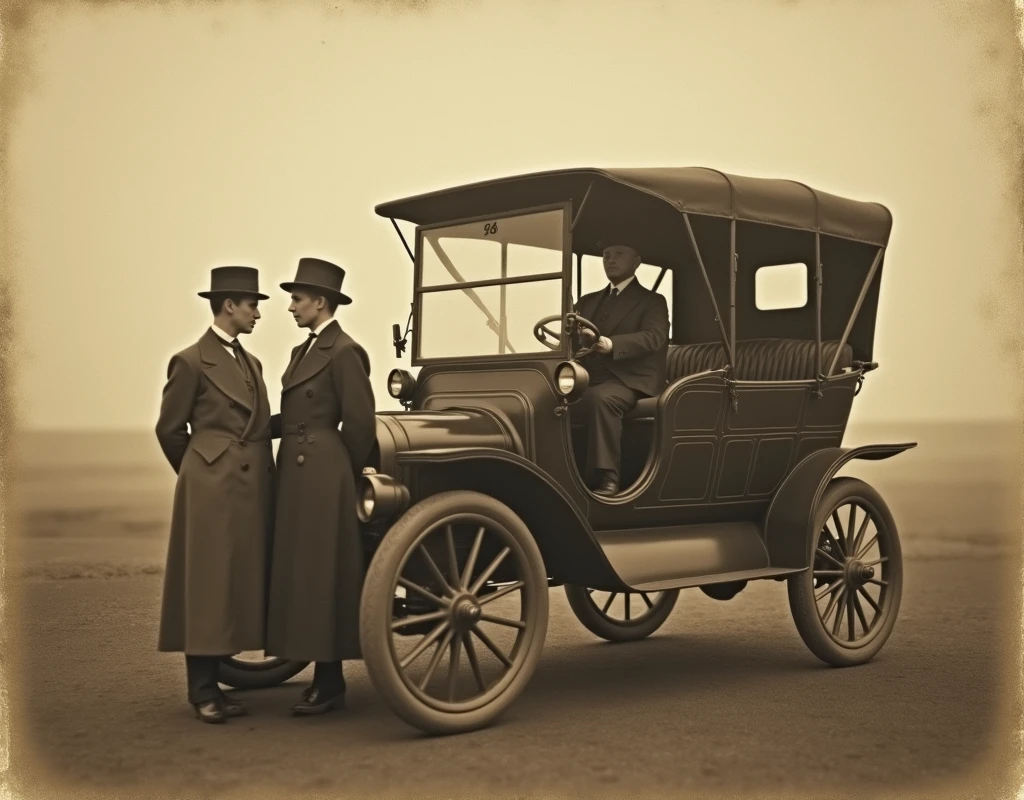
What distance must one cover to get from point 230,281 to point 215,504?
3.36 ft

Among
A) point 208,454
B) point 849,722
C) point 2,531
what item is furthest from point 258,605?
point 849,722

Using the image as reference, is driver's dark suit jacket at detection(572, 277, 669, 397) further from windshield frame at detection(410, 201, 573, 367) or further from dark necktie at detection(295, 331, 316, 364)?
dark necktie at detection(295, 331, 316, 364)

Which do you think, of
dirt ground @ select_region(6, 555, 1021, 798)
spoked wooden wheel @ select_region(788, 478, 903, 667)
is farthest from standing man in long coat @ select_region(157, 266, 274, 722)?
spoked wooden wheel @ select_region(788, 478, 903, 667)

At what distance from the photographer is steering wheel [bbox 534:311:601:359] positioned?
247 inches

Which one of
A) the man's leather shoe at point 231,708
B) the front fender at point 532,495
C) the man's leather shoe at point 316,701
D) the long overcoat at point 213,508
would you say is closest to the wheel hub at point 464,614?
the front fender at point 532,495

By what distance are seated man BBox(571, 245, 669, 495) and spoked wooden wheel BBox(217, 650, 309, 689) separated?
6.03 feet

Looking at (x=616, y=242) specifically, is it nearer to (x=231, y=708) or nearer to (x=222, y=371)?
(x=222, y=371)

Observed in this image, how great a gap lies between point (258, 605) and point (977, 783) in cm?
311

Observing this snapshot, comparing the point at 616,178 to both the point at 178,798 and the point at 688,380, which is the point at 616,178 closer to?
the point at 688,380

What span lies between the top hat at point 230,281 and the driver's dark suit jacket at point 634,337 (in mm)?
1736

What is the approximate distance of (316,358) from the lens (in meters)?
5.80

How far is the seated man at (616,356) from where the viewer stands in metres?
6.55

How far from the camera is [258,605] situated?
5711 mm

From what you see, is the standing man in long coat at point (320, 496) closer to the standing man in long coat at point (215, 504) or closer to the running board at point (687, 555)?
the standing man in long coat at point (215, 504)
